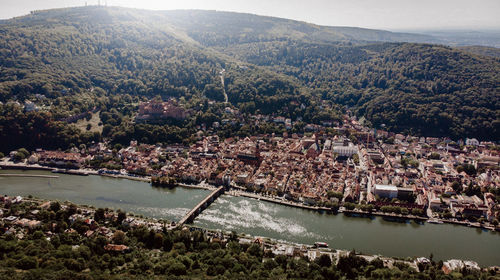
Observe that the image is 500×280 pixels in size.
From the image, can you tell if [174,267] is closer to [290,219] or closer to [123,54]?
[290,219]

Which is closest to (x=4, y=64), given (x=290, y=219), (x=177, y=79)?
(x=177, y=79)

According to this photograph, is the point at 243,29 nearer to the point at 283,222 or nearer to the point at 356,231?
the point at 283,222

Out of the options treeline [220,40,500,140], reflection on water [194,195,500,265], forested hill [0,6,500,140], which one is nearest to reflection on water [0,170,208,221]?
reflection on water [194,195,500,265]

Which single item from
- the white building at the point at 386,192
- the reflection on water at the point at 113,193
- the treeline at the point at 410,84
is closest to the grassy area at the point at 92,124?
the reflection on water at the point at 113,193

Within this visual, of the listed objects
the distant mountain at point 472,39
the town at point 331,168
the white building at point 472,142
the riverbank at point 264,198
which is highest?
the distant mountain at point 472,39

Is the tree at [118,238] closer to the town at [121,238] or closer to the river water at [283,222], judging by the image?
the town at [121,238]

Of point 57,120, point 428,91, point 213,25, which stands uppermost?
point 213,25
